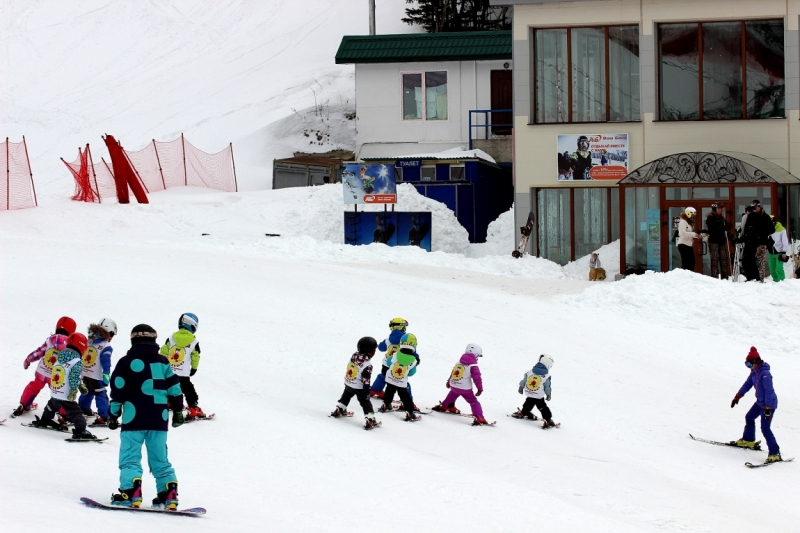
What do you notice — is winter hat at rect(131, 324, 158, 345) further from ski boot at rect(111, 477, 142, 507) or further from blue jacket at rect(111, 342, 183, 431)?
ski boot at rect(111, 477, 142, 507)

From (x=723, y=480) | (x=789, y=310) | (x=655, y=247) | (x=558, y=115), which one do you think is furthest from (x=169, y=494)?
(x=558, y=115)

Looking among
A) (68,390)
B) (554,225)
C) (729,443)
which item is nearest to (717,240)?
(554,225)

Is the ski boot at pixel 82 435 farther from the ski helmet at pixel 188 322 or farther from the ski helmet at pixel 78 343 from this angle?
the ski helmet at pixel 188 322

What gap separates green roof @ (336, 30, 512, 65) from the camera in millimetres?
36688

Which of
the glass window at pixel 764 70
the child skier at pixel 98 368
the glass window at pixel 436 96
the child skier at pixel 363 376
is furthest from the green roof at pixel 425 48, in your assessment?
the child skier at pixel 98 368

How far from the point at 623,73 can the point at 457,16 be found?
30281mm

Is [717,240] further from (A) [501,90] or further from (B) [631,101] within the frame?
(A) [501,90]

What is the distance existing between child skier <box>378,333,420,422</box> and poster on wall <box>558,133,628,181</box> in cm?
1659

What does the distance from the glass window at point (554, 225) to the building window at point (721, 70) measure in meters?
3.44

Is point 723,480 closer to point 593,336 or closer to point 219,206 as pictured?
point 593,336

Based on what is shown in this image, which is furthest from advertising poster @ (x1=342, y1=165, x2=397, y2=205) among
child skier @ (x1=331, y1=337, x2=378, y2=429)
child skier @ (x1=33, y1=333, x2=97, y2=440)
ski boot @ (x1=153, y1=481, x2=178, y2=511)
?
ski boot @ (x1=153, y1=481, x2=178, y2=511)

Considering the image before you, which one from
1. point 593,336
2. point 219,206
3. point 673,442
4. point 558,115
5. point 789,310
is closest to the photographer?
point 673,442

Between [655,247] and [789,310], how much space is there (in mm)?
6808

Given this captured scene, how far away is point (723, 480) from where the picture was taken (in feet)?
38.2
